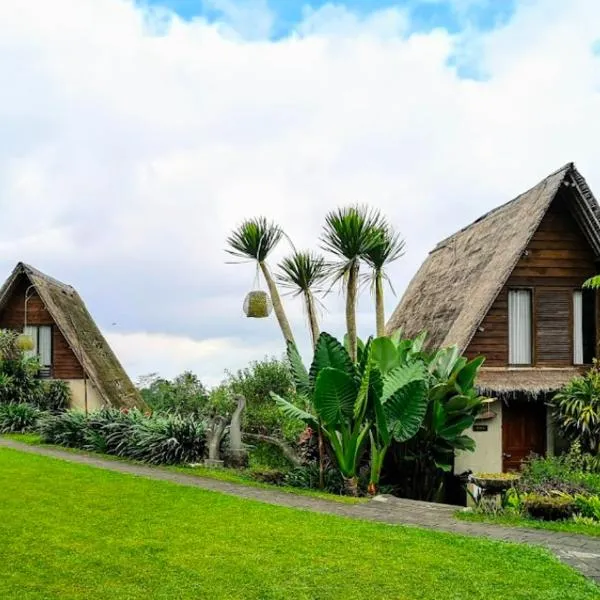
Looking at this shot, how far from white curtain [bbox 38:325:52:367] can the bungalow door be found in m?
13.4

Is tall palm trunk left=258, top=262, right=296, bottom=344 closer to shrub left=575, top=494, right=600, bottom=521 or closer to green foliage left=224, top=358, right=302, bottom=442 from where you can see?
green foliage left=224, top=358, right=302, bottom=442

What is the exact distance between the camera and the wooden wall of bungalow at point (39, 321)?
20516 mm

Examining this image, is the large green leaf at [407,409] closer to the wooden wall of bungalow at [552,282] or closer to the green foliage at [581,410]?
the green foliage at [581,410]

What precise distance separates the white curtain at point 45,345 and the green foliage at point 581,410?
14317 millimetres

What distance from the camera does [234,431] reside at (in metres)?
12.9

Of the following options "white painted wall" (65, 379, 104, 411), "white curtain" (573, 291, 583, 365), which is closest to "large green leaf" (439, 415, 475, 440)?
"white curtain" (573, 291, 583, 365)

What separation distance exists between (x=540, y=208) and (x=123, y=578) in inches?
424

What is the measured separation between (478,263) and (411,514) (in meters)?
7.82

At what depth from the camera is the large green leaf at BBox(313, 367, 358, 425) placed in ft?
34.7

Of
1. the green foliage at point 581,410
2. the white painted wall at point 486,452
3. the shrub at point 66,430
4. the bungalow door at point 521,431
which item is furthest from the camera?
the shrub at point 66,430

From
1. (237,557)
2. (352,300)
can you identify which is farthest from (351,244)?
(237,557)

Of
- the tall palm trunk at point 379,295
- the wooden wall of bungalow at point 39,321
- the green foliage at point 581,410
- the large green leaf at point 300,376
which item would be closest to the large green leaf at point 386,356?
the large green leaf at point 300,376

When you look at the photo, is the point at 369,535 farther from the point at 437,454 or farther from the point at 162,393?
the point at 162,393

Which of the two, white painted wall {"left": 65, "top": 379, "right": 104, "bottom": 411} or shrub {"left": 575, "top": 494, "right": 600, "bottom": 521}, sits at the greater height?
white painted wall {"left": 65, "top": 379, "right": 104, "bottom": 411}
